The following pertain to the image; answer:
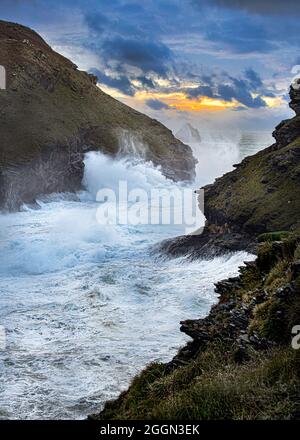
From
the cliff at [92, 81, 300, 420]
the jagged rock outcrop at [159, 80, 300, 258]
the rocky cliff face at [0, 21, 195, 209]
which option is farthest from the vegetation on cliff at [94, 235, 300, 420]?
the rocky cliff face at [0, 21, 195, 209]

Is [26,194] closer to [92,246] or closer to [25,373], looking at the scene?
[92,246]

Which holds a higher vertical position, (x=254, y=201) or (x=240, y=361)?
(x=254, y=201)

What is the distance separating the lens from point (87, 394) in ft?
55.8

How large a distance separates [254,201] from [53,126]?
187ft

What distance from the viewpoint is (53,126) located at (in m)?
84.4

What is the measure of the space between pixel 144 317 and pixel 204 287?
480 centimetres

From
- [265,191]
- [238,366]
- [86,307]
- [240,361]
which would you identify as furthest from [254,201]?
[238,366]

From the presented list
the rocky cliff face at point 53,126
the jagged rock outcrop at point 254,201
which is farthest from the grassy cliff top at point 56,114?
the jagged rock outcrop at point 254,201

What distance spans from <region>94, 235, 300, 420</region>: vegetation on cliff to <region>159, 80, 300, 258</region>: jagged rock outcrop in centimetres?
1590

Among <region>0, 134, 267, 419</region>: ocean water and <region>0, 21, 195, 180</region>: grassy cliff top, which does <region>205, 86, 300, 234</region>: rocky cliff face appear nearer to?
<region>0, 134, 267, 419</region>: ocean water

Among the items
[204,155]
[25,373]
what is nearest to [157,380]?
[25,373]

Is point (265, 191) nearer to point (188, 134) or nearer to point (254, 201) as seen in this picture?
point (254, 201)

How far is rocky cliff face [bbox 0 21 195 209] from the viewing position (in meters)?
71.8

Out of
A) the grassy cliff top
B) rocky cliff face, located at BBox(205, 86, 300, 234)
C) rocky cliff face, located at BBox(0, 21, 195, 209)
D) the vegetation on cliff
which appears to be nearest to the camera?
the vegetation on cliff
